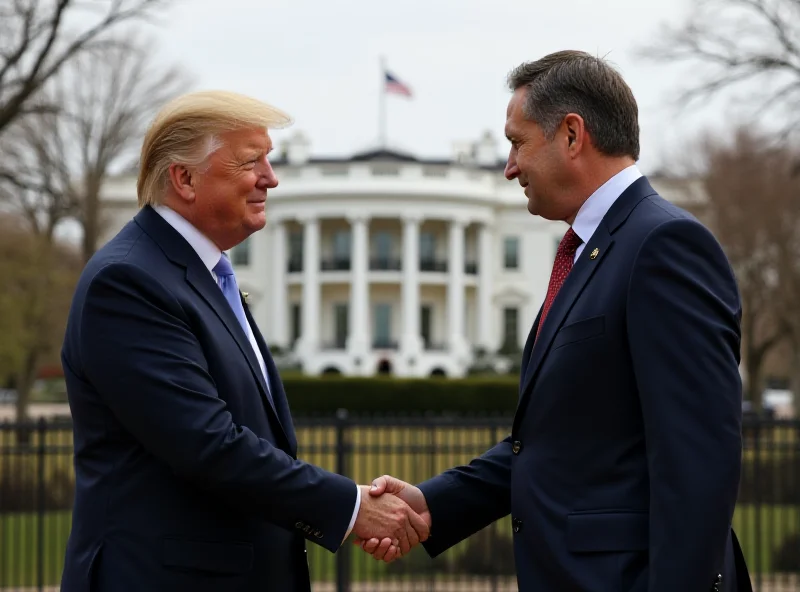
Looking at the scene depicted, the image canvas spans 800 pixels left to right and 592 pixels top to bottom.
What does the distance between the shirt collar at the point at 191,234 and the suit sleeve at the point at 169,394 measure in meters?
0.26

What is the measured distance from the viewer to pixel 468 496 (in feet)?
12.4

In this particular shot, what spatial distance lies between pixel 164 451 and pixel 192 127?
36.4 inches

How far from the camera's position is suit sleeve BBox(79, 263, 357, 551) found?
3010 mm

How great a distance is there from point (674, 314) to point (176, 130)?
1.49 metres

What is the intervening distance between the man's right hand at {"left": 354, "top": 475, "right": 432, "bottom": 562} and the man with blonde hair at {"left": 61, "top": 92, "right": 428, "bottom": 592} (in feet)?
0.72

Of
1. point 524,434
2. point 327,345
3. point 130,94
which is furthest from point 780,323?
point 524,434

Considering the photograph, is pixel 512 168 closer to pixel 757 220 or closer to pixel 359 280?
pixel 757 220

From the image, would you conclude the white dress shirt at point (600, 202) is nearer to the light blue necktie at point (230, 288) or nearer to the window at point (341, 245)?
the light blue necktie at point (230, 288)

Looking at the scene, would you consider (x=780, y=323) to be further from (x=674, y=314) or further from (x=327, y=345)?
(x=674, y=314)

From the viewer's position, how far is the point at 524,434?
10.4 feet

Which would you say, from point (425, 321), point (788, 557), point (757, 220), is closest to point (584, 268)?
point (788, 557)

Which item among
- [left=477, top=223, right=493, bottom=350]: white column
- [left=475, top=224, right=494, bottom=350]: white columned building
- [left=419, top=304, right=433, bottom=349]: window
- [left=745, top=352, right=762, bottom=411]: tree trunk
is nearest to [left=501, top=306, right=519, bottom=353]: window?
[left=475, top=224, right=494, bottom=350]: white columned building

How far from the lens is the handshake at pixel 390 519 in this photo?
11.6 ft

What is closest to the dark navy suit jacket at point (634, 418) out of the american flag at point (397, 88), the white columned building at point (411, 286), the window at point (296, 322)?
the american flag at point (397, 88)
